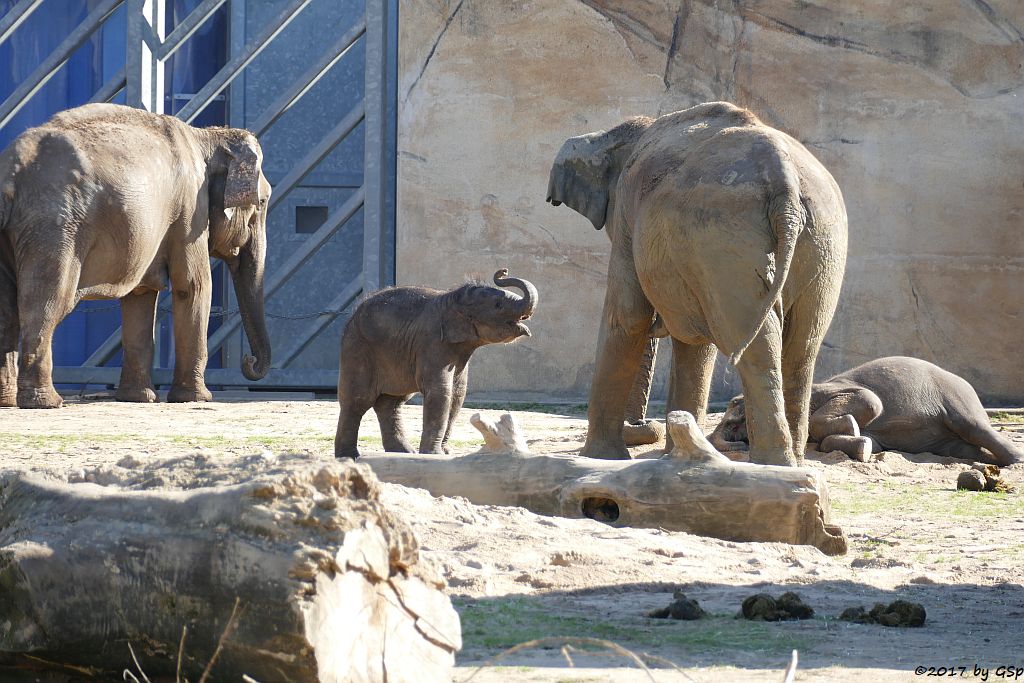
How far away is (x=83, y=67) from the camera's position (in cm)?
1777

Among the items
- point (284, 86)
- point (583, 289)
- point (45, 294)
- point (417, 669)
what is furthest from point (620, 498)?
point (284, 86)

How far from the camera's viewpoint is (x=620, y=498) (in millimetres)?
5660

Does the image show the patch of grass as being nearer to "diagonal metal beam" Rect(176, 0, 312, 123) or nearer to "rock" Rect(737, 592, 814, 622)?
"diagonal metal beam" Rect(176, 0, 312, 123)

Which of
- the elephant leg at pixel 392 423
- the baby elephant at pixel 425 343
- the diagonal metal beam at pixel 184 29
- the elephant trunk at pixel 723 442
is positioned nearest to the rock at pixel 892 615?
the baby elephant at pixel 425 343

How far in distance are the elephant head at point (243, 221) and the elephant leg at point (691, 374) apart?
553 cm

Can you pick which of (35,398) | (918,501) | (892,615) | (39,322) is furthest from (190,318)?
(892,615)

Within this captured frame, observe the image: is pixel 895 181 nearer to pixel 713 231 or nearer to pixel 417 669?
pixel 713 231

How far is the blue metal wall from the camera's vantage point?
693 inches

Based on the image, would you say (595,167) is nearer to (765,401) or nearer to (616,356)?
(616,356)

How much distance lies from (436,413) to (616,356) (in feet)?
3.79

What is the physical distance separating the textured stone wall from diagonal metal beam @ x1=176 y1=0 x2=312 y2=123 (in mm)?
1176

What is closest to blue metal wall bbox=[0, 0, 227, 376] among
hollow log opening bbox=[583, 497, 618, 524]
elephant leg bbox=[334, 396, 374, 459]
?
elephant leg bbox=[334, 396, 374, 459]

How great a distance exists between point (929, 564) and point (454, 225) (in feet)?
33.4

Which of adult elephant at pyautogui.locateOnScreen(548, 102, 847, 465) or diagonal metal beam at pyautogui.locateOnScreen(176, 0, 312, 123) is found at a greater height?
diagonal metal beam at pyautogui.locateOnScreen(176, 0, 312, 123)
